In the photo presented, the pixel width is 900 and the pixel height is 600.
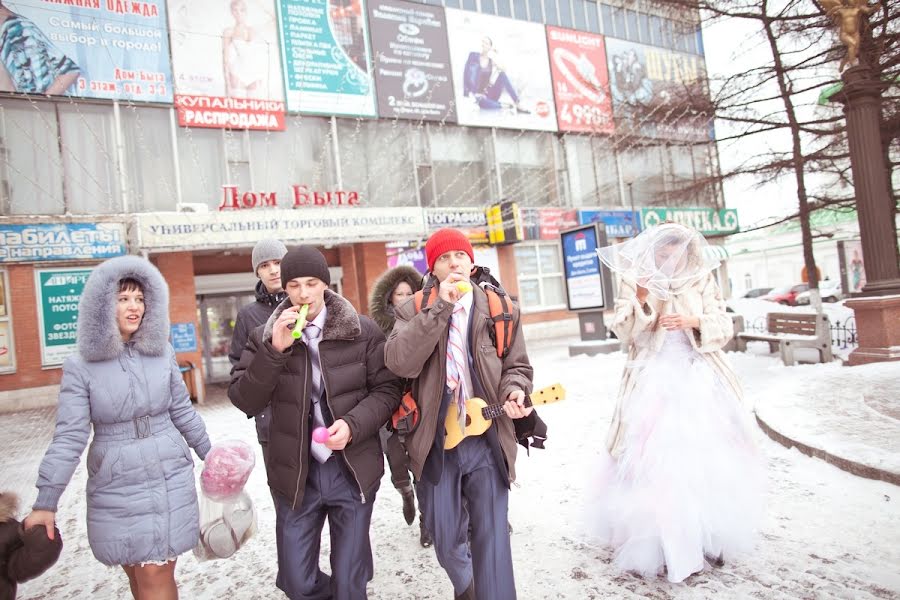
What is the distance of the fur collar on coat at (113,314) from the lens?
7.82ft

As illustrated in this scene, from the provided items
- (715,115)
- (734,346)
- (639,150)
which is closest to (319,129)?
(639,150)

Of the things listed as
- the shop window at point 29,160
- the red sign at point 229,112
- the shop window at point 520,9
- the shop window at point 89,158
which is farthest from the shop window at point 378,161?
the shop window at point 29,160

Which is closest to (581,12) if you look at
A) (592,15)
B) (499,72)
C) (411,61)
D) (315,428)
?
(592,15)

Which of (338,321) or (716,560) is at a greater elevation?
(338,321)

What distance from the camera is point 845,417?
5.24 m

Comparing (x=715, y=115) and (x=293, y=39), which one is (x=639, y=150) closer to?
(x=715, y=115)

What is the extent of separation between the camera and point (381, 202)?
704 inches

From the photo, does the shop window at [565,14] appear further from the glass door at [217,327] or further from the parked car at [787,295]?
the parked car at [787,295]

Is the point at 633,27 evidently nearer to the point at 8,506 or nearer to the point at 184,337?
the point at 184,337

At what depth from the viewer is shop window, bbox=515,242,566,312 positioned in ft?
67.1

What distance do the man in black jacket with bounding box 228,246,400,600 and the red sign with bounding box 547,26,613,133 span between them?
19855mm

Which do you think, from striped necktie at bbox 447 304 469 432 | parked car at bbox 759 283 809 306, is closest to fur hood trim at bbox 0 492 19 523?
striped necktie at bbox 447 304 469 432

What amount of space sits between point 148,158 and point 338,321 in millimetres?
15140

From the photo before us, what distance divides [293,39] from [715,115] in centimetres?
1225
